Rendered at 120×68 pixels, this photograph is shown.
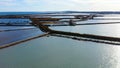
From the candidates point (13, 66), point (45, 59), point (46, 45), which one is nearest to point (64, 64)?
point (45, 59)

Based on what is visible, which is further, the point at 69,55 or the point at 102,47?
the point at 102,47

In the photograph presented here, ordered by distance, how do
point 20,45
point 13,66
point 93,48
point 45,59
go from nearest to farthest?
point 13,66 → point 45,59 → point 93,48 → point 20,45

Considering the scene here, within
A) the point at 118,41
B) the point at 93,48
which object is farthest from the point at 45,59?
the point at 118,41

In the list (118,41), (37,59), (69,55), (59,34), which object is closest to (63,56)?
(69,55)

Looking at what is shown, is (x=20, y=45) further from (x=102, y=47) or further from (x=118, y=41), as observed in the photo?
(x=118, y=41)

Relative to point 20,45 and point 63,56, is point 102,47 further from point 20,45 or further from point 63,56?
point 20,45

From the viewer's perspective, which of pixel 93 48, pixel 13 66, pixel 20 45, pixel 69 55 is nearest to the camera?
pixel 13 66

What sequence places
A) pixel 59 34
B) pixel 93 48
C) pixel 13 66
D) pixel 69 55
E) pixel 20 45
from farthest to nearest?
1. pixel 59 34
2. pixel 20 45
3. pixel 93 48
4. pixel 69 55
5. pixel 13 66

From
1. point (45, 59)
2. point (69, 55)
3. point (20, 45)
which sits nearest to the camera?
point (45, 59)

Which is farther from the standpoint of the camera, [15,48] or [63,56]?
[15,48]
